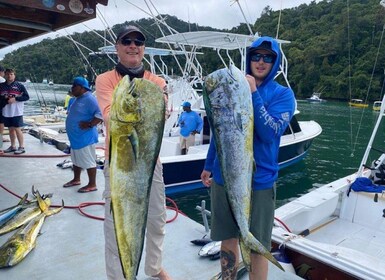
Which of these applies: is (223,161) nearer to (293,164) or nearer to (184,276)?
(184,276)

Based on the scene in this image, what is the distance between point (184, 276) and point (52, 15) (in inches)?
136

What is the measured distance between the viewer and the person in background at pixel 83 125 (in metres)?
4.95

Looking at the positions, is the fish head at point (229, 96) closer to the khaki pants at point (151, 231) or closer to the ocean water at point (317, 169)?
the khaki pants at point (151, 231)

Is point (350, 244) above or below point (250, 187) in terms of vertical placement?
below

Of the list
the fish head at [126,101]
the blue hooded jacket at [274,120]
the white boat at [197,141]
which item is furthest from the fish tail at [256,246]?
the white boat at [197,141]

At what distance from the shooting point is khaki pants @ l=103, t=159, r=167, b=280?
2.32 meters

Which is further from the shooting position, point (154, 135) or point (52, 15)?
point (52, 15)

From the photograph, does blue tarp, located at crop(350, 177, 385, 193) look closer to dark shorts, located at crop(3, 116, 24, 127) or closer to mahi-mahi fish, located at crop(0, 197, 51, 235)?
mahi-mahi fish, located at crop(0, 197, 51, 235)

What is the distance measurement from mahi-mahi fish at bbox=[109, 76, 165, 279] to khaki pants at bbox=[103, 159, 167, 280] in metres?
0.42

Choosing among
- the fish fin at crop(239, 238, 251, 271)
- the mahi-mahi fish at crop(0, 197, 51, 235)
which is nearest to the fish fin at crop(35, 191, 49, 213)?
the mahi-mahi fish at crop(0, 197, 51, 235)

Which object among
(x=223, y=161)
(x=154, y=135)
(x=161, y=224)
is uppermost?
(x=154, y=135)

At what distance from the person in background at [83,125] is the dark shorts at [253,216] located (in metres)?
2.99

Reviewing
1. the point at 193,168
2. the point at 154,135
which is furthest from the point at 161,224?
the point at 193,168

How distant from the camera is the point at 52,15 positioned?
4.19m
